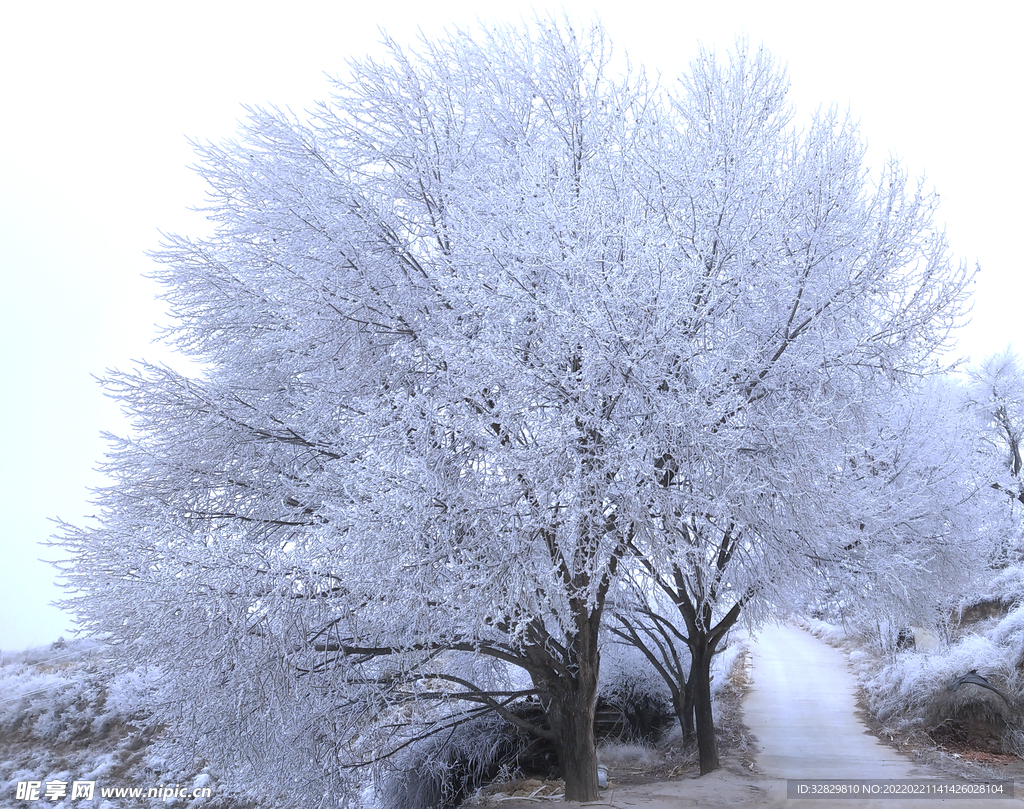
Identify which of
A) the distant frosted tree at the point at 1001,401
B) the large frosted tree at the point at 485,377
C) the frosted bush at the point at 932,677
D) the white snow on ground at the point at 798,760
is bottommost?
the white snow on ground at the point at 798,760

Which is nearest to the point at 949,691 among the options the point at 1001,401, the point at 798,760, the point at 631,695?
the point at 798,760

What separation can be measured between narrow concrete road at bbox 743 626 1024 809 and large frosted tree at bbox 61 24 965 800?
2.45 metres

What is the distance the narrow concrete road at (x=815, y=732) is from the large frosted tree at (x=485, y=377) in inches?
96.5

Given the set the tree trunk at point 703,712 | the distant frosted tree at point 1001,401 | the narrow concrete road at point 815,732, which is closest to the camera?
the narrow concrete road at point 815,732

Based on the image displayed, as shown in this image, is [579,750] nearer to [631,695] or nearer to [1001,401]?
[631,695]

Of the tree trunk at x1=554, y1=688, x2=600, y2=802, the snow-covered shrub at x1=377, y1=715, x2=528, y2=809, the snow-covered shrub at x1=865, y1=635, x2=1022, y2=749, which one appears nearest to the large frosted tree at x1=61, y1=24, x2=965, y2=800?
the tree trunk at x1=554, y1=688, x2=600, y2=802

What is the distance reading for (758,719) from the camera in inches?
455

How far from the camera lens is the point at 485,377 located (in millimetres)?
4637

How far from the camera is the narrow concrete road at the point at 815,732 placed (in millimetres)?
7164

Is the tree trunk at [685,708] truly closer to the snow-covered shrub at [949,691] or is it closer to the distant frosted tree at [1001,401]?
the snow-covered shrub at [949,691]

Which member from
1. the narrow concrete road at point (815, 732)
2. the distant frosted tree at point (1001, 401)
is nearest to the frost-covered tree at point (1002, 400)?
the distant frosted tree at point (1001, 401)

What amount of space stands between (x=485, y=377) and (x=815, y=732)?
8.72m

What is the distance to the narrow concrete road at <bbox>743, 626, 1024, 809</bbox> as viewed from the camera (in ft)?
23.5

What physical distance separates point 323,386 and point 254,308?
122 cm
